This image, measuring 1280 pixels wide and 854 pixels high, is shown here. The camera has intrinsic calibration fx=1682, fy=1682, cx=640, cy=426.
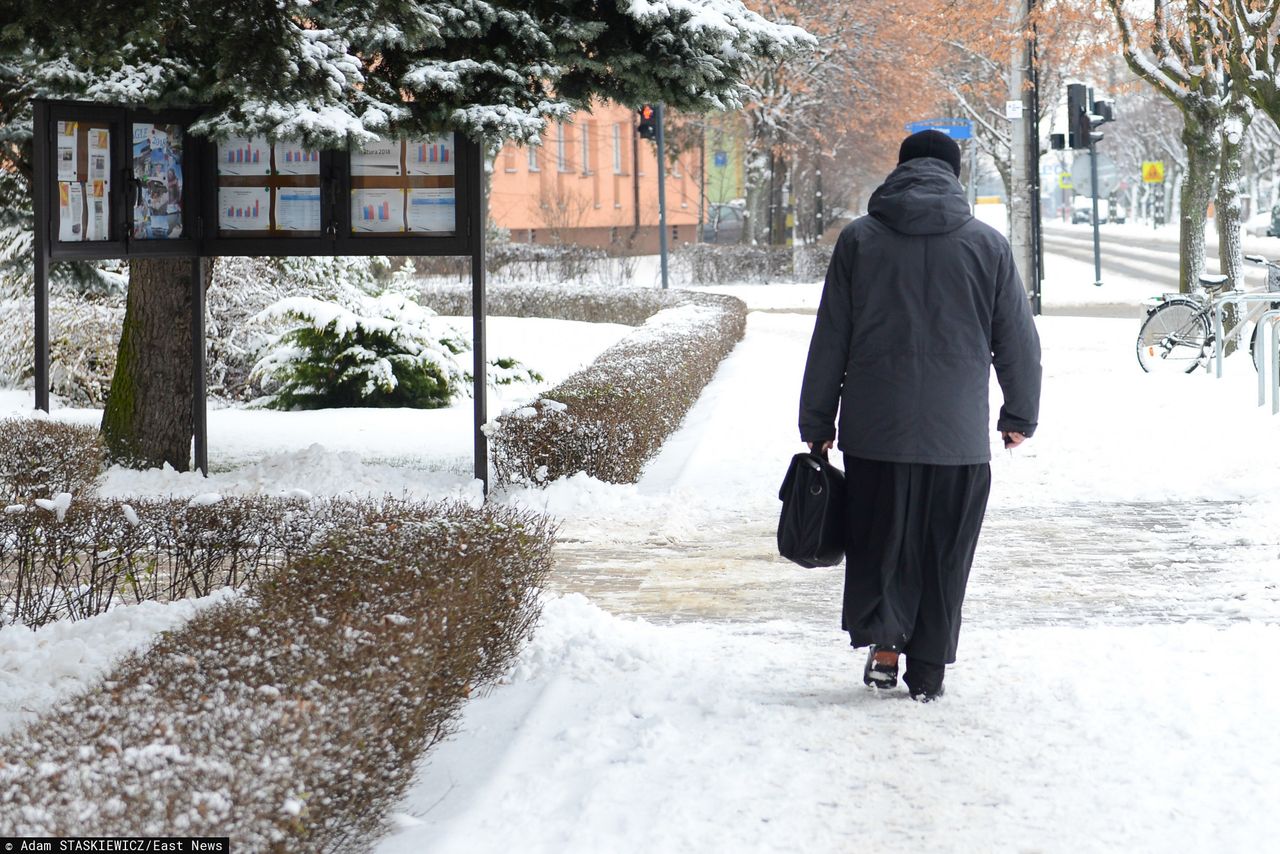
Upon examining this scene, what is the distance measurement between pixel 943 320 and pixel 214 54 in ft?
17.1

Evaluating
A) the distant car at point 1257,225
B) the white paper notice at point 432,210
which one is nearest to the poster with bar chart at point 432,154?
the white paper notice at point 432,210

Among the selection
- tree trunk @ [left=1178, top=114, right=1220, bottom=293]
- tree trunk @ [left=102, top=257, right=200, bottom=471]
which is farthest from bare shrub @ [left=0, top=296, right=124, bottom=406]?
tree trunk @ [left=1178, top=114, right=1220, bottom=293]

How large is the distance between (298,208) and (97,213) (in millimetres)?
1078

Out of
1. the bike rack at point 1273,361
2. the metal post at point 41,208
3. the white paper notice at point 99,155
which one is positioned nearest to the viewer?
the metal post at point 41,208

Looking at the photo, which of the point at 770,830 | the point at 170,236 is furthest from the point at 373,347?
the point at 770,830

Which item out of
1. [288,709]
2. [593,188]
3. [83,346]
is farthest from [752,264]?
[288,709]

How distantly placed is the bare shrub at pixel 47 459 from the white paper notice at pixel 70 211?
1.20 m

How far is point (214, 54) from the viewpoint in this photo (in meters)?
8.84

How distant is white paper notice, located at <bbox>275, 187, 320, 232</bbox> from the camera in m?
9.38

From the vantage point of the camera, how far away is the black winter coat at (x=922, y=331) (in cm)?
501

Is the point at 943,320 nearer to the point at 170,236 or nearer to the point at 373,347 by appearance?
the point at 170,236

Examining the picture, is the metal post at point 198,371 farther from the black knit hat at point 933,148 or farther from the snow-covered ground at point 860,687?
the black knit hat at point 933,148

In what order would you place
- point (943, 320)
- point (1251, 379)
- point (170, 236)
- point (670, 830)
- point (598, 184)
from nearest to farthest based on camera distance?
point (670, 830) → point (943, 320) → point (170, 236) → point (1251, 379) → point (598, 184)

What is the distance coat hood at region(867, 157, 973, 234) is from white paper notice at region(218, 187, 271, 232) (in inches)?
208
